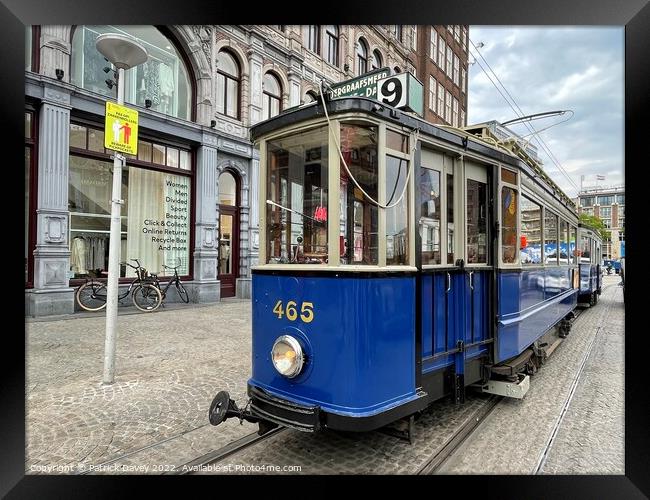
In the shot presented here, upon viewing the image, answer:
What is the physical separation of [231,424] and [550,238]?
5.27 metres

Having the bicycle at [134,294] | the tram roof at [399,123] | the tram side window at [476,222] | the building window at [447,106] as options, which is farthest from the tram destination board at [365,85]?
the building window at [447,106]

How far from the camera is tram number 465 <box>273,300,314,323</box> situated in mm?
2939

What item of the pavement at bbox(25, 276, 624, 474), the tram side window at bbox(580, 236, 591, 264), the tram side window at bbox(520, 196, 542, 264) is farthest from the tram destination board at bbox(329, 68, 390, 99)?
the tram side window at bbox(580, 236, 591, 264)

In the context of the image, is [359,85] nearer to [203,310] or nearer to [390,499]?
[390,499]

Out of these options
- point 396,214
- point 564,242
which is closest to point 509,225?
point 396,214

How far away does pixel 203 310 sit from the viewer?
10898 mm

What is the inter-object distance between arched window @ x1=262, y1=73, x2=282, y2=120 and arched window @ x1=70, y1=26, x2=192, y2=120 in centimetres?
289

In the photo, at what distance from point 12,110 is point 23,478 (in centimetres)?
256

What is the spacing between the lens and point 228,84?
43.9 feet

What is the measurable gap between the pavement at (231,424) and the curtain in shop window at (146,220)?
16.3 feet

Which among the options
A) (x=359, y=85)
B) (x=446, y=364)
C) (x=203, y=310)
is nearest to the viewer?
(x=446, y=364)

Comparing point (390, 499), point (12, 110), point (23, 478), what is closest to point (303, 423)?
point (390, 499)

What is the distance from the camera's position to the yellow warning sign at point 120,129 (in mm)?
4766

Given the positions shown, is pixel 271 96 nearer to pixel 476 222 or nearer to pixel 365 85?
pixel 365 85
